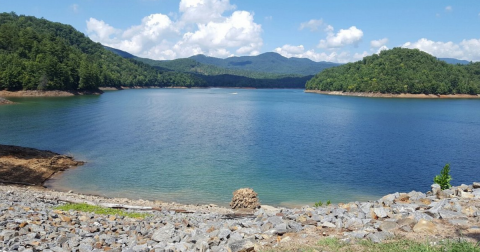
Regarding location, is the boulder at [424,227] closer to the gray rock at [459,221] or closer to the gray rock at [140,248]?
the gray rock at [459,221]

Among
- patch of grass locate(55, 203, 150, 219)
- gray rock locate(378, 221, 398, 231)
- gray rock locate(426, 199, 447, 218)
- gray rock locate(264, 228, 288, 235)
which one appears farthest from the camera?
patch of grass locate(55, 203, 150, 219)

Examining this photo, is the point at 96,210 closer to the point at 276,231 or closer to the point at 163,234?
the point at 163,234

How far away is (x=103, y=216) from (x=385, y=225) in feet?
37.3

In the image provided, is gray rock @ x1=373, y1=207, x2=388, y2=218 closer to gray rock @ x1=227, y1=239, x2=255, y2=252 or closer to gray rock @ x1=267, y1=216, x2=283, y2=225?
gray rock @ x1=267, y1=216, x2=283, y2=225

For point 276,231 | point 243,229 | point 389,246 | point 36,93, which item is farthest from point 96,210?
point 36,93

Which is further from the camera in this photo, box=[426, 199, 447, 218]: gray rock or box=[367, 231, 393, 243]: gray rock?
box=[426, 199, 447, 218]: gray rock

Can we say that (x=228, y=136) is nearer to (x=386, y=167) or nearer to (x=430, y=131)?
(x=386, y=167)

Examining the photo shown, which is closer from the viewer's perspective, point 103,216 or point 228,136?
point 103,216

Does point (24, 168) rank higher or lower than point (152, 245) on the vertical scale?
lower

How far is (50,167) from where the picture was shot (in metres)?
32.3

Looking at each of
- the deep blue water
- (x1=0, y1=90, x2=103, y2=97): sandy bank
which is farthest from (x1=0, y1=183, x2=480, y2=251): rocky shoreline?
(x1=0, y1=90, x2=103, y2=97): sandy bank

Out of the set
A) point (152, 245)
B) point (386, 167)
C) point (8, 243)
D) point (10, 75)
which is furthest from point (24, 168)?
point (10, 75)

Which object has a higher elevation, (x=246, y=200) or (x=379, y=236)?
(x=379, y=236)

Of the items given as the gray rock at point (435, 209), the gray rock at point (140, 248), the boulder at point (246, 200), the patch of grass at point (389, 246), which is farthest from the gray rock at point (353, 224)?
the boulder at point (246, 200)
